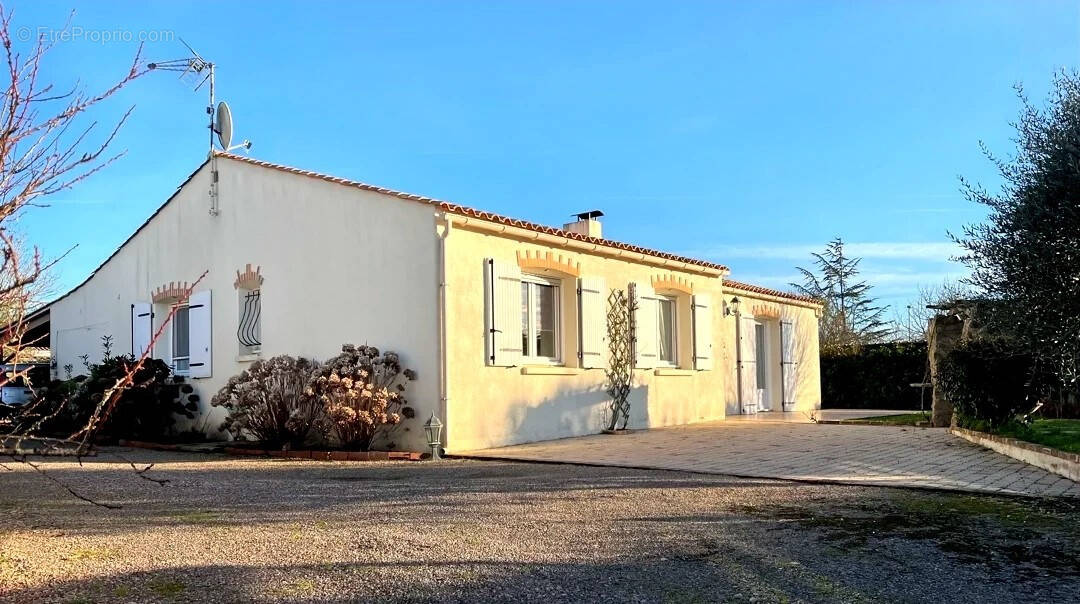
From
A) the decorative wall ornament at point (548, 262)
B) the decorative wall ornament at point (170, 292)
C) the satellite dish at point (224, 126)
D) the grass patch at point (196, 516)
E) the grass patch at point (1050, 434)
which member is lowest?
the grass patch at point (196, 516)

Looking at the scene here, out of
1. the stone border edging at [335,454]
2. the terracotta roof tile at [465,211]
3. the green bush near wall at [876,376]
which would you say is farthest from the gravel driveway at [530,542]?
the green bush near wall at [876,376]

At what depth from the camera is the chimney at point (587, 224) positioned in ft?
49.2

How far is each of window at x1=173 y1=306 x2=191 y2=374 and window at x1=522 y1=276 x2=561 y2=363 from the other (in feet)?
17.9

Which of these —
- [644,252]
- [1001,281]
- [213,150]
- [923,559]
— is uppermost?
[213,150]

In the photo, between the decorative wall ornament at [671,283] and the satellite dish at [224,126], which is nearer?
the satellite dish at [224,126]

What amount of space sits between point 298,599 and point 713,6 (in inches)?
323

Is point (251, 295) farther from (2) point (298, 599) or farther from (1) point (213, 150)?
(2) point (298, 599)

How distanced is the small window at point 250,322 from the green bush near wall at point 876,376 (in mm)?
13978

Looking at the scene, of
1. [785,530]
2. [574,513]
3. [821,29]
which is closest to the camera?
[785,530]

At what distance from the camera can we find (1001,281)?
7637 mm

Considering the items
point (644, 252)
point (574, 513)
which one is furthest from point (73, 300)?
point (574, 513)

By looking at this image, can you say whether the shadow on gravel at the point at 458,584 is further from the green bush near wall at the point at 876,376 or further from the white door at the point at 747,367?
the green bush near wall at the point at 876,376

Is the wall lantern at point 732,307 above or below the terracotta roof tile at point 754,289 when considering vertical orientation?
below

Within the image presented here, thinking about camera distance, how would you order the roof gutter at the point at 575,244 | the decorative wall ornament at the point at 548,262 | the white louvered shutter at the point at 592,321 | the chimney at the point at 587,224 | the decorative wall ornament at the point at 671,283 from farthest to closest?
the chimney at the point at 587,224 < the decorative wall ornament at the point at 671,283 < the white louvered shutter at the point at 592,321 < the decorative wall ornament at the point at 548,262 < the roof gutter at the point at 575,244
